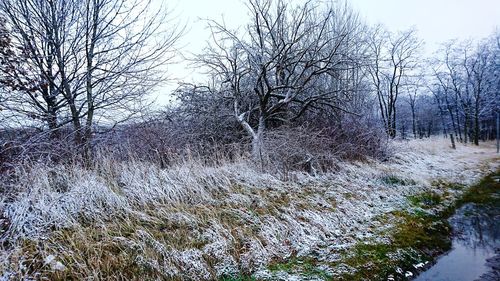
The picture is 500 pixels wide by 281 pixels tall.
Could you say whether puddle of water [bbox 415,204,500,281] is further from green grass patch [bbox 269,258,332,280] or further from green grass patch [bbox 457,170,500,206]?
green grass patch [bbox 269,258,332,280]

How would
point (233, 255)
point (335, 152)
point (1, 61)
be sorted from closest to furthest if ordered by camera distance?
1. point (233, 255)
2. point (1, 61)
3. point (335, 152)

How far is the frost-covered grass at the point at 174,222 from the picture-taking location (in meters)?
3.39

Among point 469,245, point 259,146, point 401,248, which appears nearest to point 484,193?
point 469,245

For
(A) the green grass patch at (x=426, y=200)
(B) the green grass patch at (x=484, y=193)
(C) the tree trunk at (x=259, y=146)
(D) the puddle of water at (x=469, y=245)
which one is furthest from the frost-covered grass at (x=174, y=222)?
(B) the green grass patch at (x=484, y=193)

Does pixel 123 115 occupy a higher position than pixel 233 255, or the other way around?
pixel 123 115

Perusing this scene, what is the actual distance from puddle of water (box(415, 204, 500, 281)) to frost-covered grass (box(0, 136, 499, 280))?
3.24 ft

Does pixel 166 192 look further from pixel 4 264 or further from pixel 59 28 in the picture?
pixel 59 28

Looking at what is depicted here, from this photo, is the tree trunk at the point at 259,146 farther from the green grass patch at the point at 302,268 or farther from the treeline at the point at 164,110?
the green grass patch at the point at 302,268

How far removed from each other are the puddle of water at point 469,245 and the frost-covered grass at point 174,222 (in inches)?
38.8

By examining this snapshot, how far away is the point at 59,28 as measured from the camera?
646cm

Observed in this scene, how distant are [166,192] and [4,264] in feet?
7.95

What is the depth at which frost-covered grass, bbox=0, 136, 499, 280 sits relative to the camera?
339 cm

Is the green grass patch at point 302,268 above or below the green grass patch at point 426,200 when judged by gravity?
above

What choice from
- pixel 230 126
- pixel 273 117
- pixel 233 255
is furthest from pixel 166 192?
pixel 273 117
